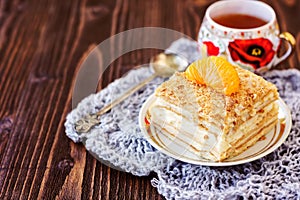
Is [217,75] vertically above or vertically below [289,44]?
below

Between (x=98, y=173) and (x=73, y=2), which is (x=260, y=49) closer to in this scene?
(x=98, y=173)

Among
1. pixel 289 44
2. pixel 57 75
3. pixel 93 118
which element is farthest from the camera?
pixel 57 75

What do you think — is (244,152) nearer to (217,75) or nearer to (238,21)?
(217,75)

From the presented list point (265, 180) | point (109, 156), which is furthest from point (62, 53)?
point (265, 180)

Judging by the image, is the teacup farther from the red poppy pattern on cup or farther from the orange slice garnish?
the orange slice garnish

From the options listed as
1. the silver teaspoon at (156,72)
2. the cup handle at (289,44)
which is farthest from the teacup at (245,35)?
the silver teaspoon at (156,72)

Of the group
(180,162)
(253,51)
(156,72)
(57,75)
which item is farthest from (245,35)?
(57,75)
